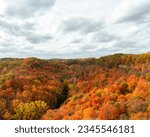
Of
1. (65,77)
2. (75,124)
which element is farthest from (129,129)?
(65,77)

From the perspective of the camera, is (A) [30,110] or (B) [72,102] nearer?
(A) [30,110]

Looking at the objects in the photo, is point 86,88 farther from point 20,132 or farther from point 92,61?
point 92,61

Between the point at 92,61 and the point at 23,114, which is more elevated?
the point at 92,61

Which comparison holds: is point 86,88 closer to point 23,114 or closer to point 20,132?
point 23,114

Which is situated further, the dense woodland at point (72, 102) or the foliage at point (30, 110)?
the foliage at point (30, 110)

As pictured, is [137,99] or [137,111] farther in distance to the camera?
[137,99]

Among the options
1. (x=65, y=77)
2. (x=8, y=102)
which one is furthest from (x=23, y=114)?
(x=65, y=77)

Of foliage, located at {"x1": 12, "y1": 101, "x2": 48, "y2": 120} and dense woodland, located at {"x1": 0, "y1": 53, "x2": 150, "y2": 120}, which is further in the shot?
foliage, located at {"x1": 12, "y1": 101, "x2": 48, "y2": 120}

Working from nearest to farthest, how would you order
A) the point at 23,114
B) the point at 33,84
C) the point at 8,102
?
the point at 23,114, the point at 8,102, the point at 33,84

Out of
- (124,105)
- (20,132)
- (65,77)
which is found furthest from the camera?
(65,77)
